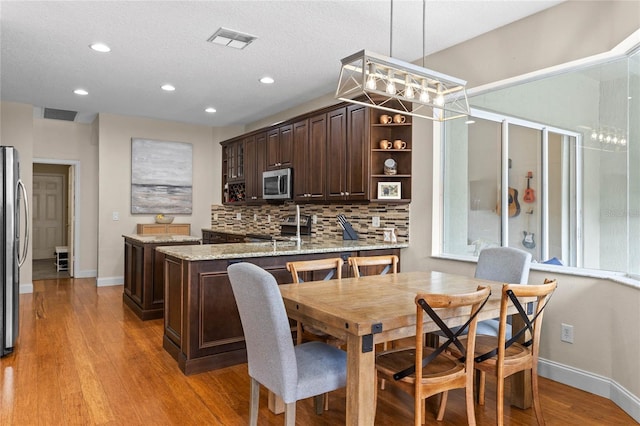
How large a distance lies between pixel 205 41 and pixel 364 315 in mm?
2923

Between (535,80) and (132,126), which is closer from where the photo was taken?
(535,80)

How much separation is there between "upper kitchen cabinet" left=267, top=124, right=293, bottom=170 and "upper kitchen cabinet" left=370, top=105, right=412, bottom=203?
4.72 ft

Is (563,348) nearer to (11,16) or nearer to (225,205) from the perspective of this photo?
(11,16)

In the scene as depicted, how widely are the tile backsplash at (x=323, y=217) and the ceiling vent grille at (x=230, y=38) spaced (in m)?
2.11

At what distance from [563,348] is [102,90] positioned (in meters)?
5.58

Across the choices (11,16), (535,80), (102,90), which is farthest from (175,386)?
(102,90)

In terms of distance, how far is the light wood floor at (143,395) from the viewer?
2.43m

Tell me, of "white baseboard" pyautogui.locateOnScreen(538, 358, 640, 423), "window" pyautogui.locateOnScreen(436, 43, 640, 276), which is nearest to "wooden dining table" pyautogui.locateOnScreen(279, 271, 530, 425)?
"white baseboard" pyautogui.locateOnScreen(538, 358, 640, 423)

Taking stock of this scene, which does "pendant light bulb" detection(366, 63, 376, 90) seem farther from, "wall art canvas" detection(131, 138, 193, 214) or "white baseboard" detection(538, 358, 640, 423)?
"wall art canvas" detection(131, 138, 193, 214)

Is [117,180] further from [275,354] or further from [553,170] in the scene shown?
[553,170]

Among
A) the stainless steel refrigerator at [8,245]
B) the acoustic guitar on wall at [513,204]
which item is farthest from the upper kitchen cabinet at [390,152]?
the stainless steel refrigerator at [8,245]

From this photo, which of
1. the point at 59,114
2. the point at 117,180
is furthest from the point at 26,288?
the point at 59,114

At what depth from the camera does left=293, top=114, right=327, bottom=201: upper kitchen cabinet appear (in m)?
4.84

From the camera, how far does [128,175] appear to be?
6871 millimetres
